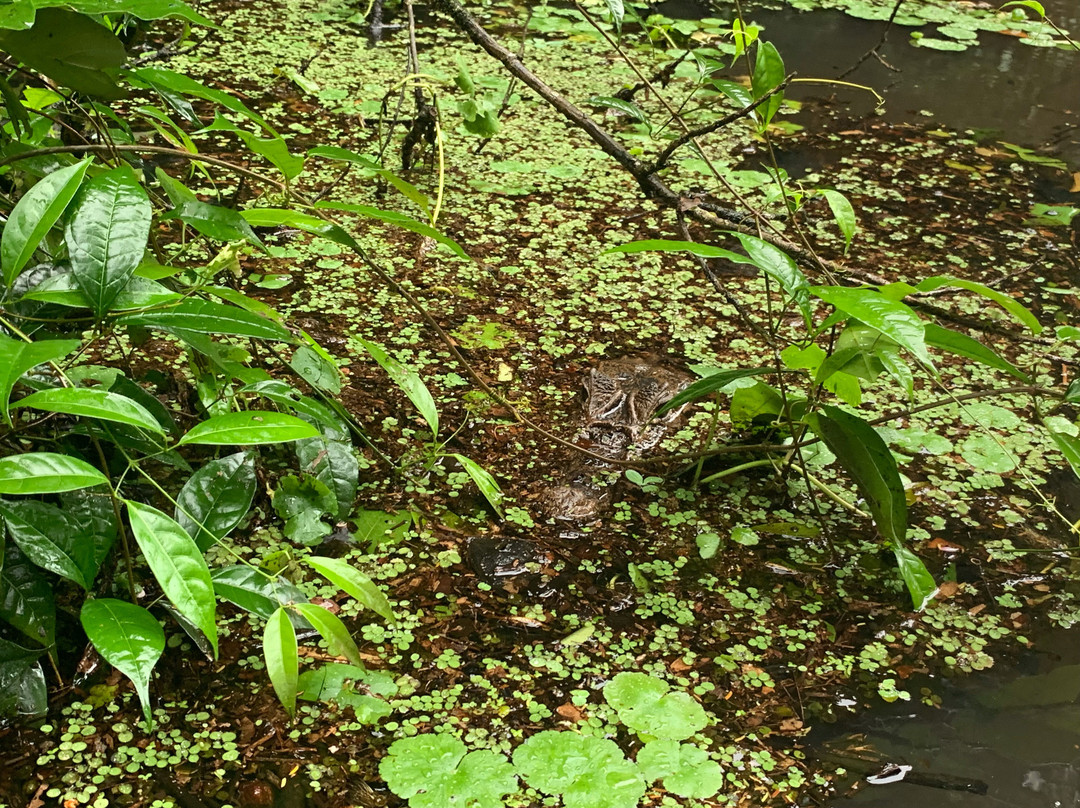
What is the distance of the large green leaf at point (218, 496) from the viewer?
4.50ft

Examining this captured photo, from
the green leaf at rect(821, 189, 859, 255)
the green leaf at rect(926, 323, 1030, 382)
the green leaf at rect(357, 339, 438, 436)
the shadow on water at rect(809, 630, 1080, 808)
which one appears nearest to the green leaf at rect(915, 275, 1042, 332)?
the green leaf at rect(926, 323, 1030, 382)

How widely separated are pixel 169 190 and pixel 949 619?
1567mm

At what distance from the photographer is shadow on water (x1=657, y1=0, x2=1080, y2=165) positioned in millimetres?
4031

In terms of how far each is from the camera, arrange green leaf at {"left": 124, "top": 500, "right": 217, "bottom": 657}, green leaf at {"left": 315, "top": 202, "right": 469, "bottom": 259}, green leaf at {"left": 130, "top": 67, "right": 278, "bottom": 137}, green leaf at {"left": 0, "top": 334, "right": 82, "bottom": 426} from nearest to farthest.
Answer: green leaf at {"left": 0, "top": 334, "right": 82, "bottom": 426}, green leaf at {"left": 124, "top": 500, "right": 217, "bottom": 657}, green leaf at {"left": 315, "top": 202, "right": 469, "bottom": 259}, green leaf at {"left": 130, "top": 67, "right": 278, "bottom": 137}

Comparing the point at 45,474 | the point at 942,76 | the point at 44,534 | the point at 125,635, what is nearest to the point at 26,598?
the point at 44,534

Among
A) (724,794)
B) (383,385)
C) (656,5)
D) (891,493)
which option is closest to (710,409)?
(891,493)

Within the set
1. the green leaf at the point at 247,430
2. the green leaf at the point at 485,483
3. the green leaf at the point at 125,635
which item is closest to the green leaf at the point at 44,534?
the green leaf at the point at 125,635

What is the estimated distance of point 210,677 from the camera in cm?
141

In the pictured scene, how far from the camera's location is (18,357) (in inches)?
37.5

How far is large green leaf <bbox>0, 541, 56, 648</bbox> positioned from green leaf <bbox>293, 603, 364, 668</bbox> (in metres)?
0.40

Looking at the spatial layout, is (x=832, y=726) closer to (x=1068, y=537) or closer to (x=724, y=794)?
(x=724, y=794)

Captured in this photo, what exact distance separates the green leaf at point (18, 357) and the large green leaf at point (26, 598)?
1.40 ft

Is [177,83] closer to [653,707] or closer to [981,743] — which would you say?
[653,707]

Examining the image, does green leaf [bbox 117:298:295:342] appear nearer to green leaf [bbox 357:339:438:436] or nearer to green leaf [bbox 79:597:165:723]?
green leaf [bbox 79:597:165:723]
